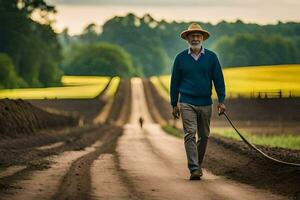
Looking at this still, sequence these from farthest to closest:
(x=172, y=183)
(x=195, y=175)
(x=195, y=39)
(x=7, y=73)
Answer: (x=7, y=73)
(x=195, y=39)
(x=195, y=175)
(x=172, y=183)

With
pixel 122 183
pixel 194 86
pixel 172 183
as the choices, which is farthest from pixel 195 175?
pixel 194 86

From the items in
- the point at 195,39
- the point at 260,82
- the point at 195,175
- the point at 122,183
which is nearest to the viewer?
the point at 122,183

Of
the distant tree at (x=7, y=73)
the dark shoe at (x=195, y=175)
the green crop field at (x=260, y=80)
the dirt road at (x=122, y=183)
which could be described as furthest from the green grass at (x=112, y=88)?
the dark shoe at (x=195, y=175)

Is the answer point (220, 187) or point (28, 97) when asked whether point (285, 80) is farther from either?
point (220, 187)

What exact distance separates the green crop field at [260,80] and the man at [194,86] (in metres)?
49.6

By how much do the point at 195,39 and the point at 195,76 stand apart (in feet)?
2.12

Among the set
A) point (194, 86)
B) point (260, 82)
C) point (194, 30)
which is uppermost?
point (194, 30)

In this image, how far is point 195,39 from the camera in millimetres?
14727

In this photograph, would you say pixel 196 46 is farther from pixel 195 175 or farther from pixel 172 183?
pixel 172 183

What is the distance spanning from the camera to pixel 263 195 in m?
12.3

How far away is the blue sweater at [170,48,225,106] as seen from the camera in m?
14.9

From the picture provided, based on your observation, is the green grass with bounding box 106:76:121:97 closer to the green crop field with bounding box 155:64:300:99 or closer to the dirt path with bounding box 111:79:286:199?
the green crop field with bounding box 155:64:300:99

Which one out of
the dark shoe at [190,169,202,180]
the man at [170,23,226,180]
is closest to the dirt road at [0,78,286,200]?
the dark shoe at [190,169,202,180]

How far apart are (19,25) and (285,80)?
52.7 metres
